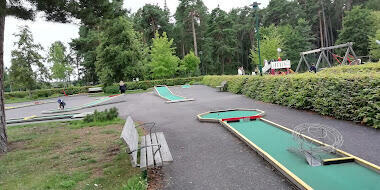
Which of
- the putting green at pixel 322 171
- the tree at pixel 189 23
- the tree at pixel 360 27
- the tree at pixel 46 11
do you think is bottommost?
the putting green at pixel 322 171

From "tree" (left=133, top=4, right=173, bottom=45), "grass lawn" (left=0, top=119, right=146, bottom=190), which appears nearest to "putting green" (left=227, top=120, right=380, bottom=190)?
"grass lawn" (left=0, top=119, right=146, bottom=190)

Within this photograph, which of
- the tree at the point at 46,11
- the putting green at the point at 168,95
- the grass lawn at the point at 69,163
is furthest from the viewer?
the putting green at the point at 168,95

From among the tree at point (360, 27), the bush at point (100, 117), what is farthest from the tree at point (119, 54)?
the tree at point (360, 27)

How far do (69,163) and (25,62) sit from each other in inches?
1334

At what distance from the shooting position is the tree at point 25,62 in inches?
1191

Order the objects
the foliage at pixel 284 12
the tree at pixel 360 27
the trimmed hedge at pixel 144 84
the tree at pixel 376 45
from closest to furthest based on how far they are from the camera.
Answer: the trimmed hedge at pixel 144 84 → the tree at pixel 376 45 → the tree at pixel 360 27 → the foliage at pixel 284 12

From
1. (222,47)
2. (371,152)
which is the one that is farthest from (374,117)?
(222,47)

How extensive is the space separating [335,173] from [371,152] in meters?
1.60

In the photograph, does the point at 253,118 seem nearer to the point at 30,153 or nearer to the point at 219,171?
the point at 219,171

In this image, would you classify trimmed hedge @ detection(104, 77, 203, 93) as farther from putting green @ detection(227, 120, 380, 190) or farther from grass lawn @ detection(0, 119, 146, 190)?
putting green @ detection(227, 120, 380, 190)

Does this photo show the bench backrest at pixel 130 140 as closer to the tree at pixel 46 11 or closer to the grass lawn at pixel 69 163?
the grass lawn at pixel 69 163

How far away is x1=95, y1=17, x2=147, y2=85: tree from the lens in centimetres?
2836

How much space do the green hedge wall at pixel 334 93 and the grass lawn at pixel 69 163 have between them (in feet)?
21.9

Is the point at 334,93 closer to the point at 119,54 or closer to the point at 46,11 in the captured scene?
the point at 46,11
